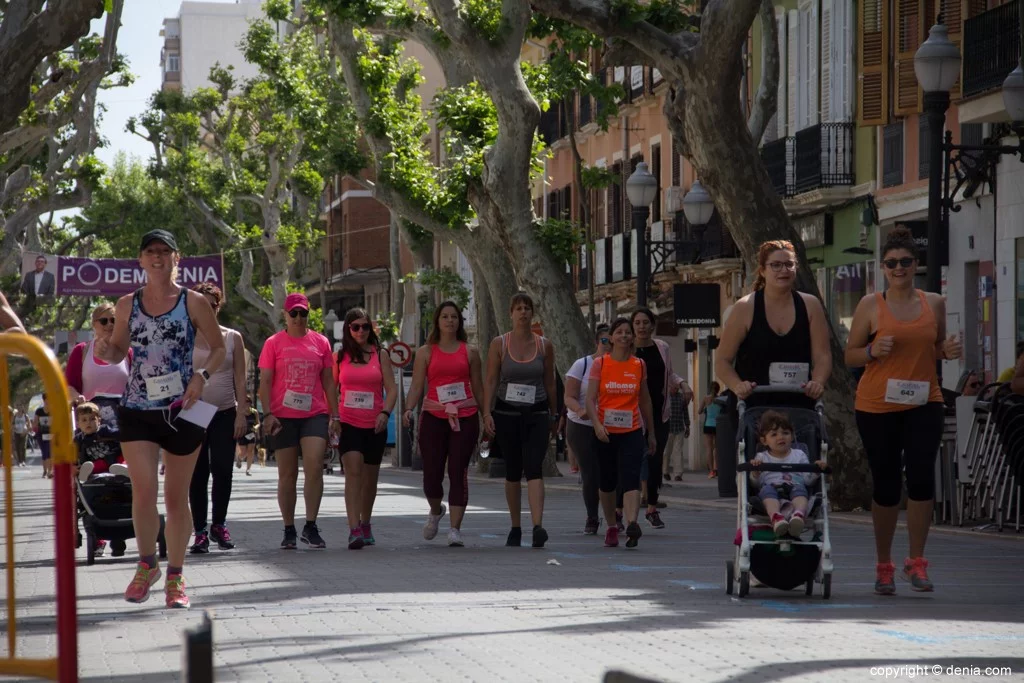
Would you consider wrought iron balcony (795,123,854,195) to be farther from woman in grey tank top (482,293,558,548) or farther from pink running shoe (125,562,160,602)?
pink running shoe (125,562,160,602)

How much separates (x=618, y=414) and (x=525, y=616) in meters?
5.60

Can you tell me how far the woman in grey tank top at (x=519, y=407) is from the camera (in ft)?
50.3

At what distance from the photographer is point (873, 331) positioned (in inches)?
447

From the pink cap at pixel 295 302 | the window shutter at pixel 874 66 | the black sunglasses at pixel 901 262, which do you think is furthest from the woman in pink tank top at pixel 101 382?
the window shutter at pixel 874 66

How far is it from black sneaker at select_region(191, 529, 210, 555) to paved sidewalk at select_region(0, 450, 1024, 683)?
240 millimetres

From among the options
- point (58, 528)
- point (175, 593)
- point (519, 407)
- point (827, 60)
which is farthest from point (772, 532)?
point (827, 60)

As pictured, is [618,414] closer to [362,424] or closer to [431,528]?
[431,528]

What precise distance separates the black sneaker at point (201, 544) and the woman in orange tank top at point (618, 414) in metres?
2.97

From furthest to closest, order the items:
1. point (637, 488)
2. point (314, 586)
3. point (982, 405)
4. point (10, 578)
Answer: point (982, 405) < point (637, 488) < point (314, 586) < point (10, 578)

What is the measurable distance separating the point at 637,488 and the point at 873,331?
4442 millimetres

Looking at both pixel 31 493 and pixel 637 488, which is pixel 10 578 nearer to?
pixel 637 488

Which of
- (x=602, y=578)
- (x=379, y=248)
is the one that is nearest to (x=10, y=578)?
(x=602, y=578)

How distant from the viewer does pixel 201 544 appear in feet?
49.0

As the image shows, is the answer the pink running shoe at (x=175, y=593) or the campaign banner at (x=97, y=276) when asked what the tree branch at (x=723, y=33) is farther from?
the campaign banner at (x=97, y=276)
